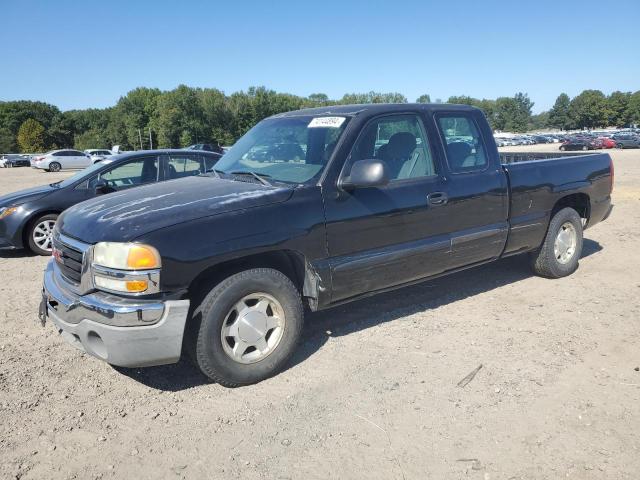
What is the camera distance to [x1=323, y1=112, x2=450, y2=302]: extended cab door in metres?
3.73


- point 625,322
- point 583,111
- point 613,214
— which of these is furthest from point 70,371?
point 583,111

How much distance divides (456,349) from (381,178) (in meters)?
1.53

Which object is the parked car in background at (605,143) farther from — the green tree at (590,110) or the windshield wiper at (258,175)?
the green tree at (590,110)

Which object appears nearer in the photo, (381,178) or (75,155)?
(381,178)

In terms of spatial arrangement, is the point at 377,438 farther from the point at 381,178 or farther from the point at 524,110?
the point at 524,110

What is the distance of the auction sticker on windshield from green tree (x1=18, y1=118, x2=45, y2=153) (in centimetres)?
9662

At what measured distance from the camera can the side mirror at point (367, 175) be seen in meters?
3.55

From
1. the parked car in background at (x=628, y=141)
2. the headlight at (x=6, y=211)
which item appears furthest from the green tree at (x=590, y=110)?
the headlight at (x=6, y=211)

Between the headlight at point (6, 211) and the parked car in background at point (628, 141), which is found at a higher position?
the parked car in background at point (628, 141)

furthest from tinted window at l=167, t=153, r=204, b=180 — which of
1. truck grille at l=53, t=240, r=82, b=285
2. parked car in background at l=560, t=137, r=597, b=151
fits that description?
parked car in background at l=560, t=137, r=597, b=151

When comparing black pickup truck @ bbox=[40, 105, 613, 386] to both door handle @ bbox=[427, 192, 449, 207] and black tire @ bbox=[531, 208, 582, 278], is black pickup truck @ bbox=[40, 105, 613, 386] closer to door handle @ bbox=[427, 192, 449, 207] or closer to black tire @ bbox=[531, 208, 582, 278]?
door handle @ bbox=[427, 192, 449, 207]

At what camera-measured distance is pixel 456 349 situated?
3.97m

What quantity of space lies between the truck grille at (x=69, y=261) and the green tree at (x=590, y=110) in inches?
5891

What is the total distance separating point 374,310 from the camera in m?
4.83
